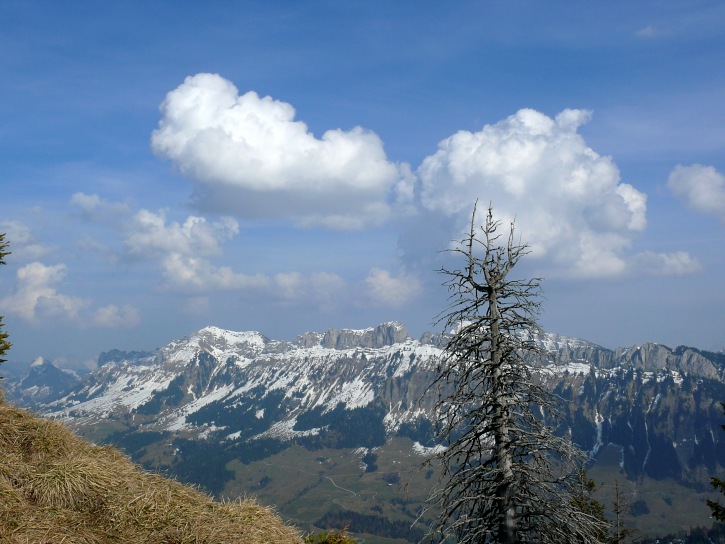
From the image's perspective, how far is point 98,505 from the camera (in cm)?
1020

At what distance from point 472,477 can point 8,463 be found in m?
13.9

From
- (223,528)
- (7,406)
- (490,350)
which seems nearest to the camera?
(223,528)

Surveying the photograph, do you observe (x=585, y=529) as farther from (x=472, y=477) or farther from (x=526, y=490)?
(x=472, y=477)

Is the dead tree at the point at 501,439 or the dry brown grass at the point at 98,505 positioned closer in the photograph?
the dry brown grass at the point at 98,505

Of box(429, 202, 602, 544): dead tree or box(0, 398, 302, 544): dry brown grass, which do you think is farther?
box(429, 202, 602, 544): dead tree

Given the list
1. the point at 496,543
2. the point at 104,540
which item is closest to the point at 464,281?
the point at 496,543

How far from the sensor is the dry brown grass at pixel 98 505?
9.17m

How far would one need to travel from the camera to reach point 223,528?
1027 cm

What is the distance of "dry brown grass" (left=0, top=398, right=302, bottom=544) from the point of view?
30.1 ft

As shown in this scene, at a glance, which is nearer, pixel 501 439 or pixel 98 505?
pixel 98 505

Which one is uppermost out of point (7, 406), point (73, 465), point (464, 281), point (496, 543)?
point (464, 281)

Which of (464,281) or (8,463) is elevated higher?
(464,281)

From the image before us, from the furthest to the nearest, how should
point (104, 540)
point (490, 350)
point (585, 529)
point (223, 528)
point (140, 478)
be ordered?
point (490, 350) < point (585, 529) < point (140, 478) < point (223, 528) < point (104, 540)

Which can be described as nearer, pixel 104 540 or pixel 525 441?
pixel 104 540
